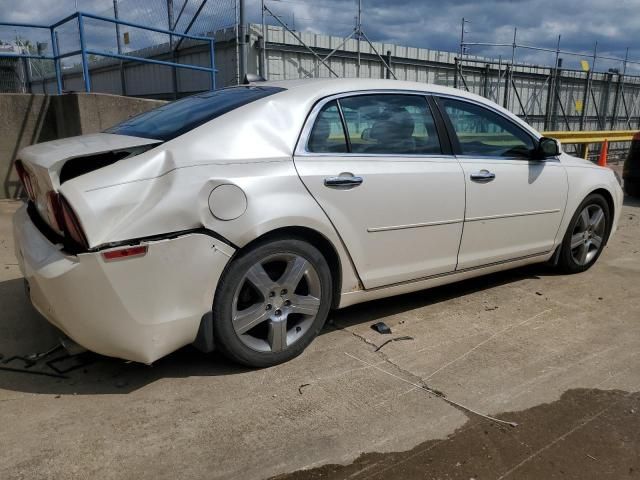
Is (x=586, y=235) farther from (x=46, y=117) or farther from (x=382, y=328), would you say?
(x=46, y=117)

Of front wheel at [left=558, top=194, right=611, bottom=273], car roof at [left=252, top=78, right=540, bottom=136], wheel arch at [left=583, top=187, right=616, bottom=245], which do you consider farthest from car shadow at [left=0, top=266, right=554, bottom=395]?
wheel arch at [left=583, top=187, right=616, bottom=245]

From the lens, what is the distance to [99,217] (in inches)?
95.7

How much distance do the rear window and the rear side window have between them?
0.33 meters

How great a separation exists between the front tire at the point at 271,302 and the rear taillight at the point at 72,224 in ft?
2.28

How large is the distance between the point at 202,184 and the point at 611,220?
412cm

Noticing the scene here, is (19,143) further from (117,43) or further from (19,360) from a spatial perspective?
(19,360)

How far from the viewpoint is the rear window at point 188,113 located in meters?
3.00

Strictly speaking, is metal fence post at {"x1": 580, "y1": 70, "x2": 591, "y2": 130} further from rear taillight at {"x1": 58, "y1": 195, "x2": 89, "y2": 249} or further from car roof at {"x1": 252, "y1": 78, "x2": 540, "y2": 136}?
rear taillight at {"x1": 58, "y1": 195, "x2": 89, "y2": 249}

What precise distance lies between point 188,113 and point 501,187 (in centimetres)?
228

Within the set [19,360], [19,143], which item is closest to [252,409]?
[19,360]

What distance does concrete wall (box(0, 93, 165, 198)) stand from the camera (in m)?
7.19

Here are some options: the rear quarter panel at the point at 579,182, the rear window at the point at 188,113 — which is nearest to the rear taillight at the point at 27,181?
the rear window at the point at 188,113

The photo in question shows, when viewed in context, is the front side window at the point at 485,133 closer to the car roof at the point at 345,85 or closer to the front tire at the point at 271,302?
the car roof at the point at 345,85

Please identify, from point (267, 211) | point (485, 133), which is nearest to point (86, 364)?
point (267, 211)
